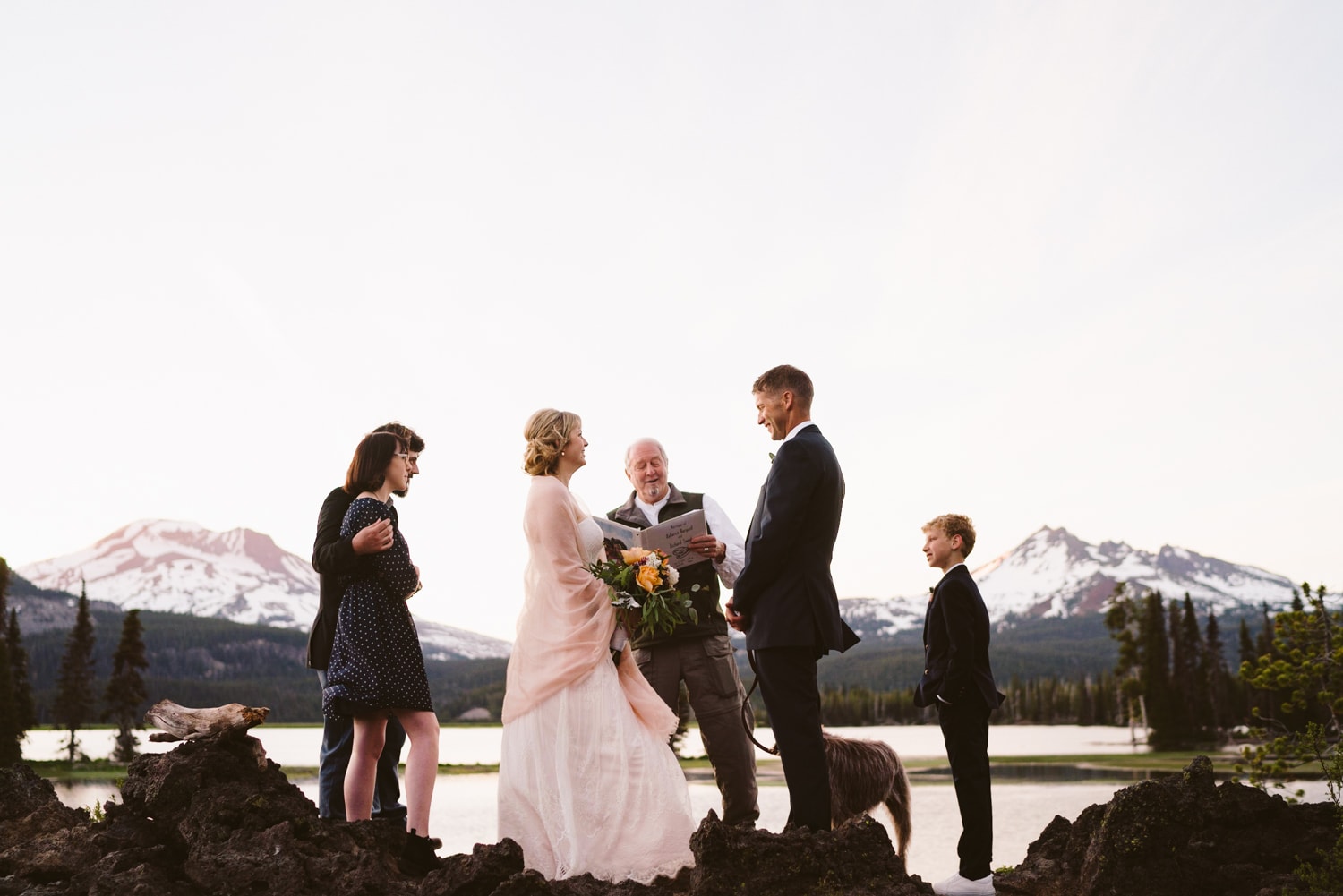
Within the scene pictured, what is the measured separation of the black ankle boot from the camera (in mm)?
5719

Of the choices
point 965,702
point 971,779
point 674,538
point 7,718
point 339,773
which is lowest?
point 7,718

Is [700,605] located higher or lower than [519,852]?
higher

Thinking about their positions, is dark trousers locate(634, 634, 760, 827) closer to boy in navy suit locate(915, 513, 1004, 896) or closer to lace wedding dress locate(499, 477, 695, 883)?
lace wedding dress locate(499, 477, 695, 883)

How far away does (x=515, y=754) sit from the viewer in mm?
6133

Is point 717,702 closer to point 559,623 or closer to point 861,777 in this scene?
point 861,777

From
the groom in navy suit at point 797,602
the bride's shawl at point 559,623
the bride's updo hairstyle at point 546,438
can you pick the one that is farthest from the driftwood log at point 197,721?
the groom in navy suit at point 797,602

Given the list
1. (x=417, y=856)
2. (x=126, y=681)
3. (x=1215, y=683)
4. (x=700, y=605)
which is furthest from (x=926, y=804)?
(x=1215, y=683)

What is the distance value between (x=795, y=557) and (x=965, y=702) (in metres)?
1.39

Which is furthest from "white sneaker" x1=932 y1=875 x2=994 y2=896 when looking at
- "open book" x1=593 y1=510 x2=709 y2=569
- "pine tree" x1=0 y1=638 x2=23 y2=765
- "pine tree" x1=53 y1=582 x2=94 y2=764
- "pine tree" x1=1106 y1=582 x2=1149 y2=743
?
"pine tree" x1=1106 y1=582 x2=1149 y2=743

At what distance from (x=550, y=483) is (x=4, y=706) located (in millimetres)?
19901

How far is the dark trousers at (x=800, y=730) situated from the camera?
5434 mm

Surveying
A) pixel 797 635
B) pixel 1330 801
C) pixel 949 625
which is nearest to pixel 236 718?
pixel 797 635

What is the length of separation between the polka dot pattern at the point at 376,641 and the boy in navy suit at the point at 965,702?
10.8 feet

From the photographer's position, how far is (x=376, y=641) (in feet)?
20.0
